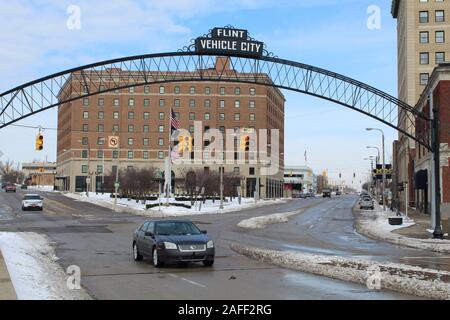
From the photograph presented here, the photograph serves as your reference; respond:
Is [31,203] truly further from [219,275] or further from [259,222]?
[219,275]

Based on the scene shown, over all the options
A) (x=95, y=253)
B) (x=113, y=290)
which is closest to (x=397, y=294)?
(x=113, y=290)

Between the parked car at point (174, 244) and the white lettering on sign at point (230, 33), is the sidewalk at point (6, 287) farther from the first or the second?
the white lettering on sign at point (230, 33)

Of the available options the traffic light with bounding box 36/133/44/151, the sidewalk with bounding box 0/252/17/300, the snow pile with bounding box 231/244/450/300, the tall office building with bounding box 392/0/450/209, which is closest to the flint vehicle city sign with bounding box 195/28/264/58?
the traffic light with bounding box 36/133/44/151

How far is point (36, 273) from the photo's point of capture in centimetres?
1345

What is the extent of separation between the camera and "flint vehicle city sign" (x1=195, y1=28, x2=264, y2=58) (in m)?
28.3

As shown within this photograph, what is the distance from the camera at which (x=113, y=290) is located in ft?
39.0

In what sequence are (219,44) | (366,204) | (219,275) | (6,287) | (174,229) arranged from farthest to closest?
(366,204) < (219,44) < (174,229) < (219,275) < (6,287)

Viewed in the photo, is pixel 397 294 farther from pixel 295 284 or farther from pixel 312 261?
pixel 312 261

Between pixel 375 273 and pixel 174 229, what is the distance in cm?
610

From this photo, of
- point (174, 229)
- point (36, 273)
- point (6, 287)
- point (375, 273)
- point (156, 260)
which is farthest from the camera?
point (174, 229)

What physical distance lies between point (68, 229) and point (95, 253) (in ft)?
42.6

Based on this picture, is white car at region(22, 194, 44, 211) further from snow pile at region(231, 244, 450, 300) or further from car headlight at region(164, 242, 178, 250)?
car headlight at region(164, 242, 178, 250)

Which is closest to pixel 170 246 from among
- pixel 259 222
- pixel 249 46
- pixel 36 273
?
pixel 36 273

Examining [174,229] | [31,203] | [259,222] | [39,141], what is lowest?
[259,222]
